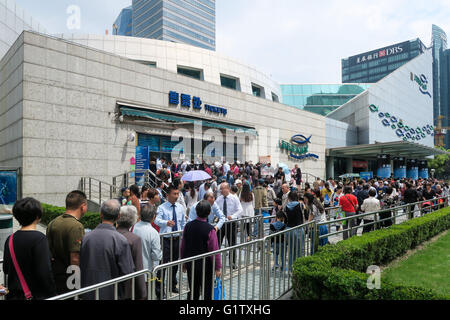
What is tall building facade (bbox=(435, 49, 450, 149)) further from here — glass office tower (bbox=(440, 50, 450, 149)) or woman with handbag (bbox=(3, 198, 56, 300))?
woman with handbag (bbox=(3, 198, 56, 300))

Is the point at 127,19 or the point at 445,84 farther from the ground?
the point at 127,19

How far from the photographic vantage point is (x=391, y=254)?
796 centimetres

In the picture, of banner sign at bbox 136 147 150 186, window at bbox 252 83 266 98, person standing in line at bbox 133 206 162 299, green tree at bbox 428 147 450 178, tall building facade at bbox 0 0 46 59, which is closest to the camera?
person standing in line at bbox 133 206 162 299

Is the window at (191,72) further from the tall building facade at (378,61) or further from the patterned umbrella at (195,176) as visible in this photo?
the tall building facade at (378,61)

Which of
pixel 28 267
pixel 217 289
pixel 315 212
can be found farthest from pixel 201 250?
pixel 315 212

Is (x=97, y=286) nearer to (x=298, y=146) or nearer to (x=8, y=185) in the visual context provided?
(x=8, y=185)

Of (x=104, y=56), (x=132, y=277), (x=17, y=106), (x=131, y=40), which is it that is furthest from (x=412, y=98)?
(x=132, y=277)

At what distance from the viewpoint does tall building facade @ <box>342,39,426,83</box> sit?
117938 millimetres

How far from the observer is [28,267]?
9.39 feet

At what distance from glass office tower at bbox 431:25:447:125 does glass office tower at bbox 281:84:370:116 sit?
11423 cm

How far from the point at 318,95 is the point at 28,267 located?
54767mm

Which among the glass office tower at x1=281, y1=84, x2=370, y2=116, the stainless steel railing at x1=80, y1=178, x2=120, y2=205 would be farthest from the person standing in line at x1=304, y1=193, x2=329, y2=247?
the glass office tower at x1=281, y1=84, x2=370, y2=116
